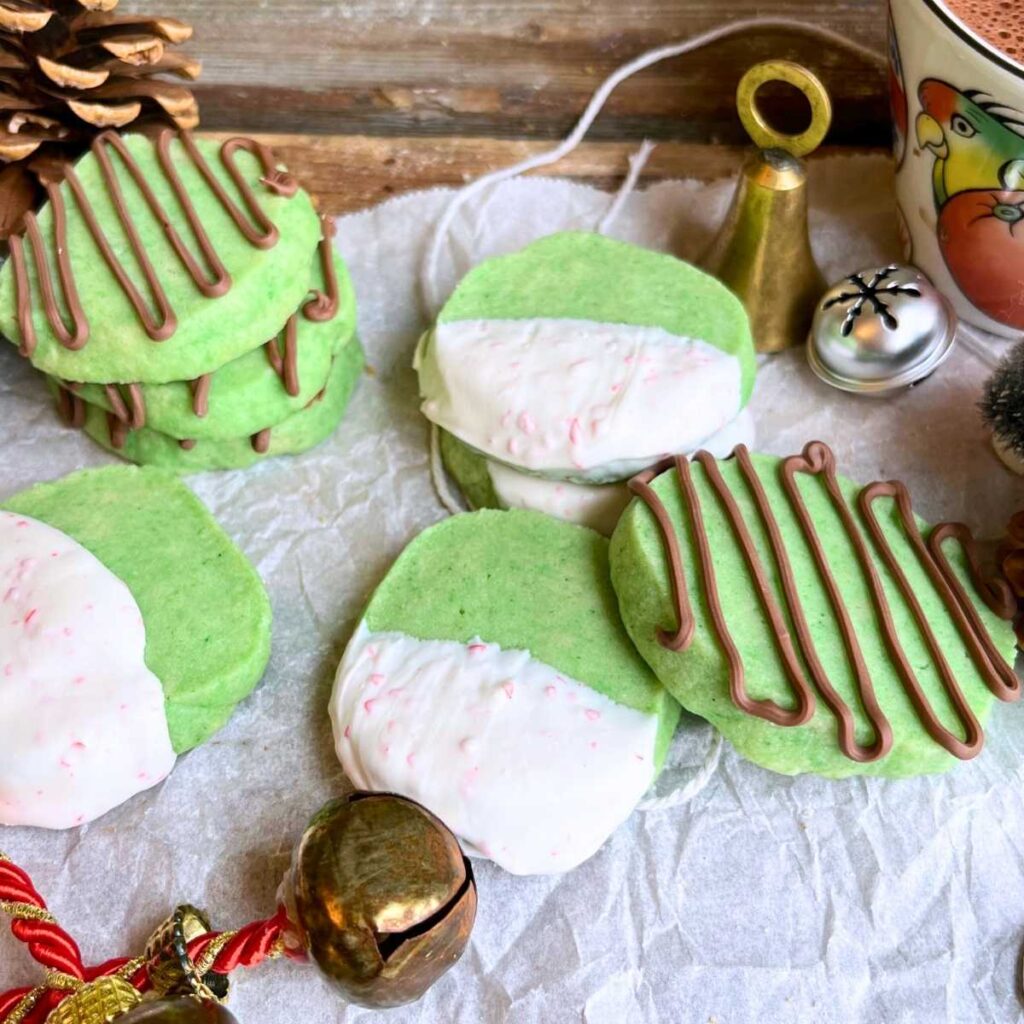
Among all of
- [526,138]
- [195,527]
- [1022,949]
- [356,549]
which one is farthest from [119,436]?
[1022,949]

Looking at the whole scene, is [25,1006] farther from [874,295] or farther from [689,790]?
[874,295]

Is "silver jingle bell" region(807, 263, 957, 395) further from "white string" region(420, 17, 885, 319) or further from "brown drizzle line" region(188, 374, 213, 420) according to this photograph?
"brown drizzle line" region(188, 374, 213, 420)

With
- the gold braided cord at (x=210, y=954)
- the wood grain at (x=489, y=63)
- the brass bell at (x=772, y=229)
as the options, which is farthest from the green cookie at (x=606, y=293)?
the gold braided cord at (x=210, y=954)

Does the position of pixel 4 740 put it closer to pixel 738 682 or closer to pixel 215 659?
pixel 215 659

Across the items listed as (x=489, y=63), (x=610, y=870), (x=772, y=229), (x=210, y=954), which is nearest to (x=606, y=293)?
(x=772, y=229)

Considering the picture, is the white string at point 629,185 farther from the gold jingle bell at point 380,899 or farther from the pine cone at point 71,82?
the gold jingle bell at point 380,899

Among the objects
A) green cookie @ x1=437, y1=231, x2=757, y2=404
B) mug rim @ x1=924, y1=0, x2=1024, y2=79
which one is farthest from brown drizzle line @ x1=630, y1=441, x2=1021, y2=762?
mug rim @ x1=924, y1=0, x2=1024, y2=79
